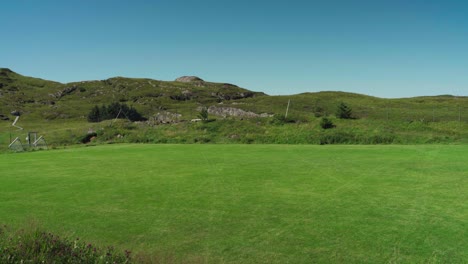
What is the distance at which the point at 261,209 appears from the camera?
790cm

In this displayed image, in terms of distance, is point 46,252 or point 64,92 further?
point 64,92

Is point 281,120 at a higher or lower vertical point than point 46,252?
higher

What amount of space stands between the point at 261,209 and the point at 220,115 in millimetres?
55909

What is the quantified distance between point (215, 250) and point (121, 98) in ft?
379

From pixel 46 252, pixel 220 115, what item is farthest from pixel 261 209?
pixel 220 115

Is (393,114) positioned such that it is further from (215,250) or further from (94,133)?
(215,250)

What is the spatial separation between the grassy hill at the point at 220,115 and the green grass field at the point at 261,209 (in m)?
13.9

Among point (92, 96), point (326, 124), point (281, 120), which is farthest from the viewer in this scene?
point (92, 96)

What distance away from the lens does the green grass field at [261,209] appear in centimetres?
558

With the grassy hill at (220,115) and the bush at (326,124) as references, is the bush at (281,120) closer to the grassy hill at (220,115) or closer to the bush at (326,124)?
the grassy hill at (220,115)

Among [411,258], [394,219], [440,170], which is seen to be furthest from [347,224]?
[440,170]

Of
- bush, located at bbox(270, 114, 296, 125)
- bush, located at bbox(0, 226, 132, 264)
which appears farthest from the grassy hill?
bush, located at bbox(0, 226, 132, 264)

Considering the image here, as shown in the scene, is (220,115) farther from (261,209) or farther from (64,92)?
(64,92)

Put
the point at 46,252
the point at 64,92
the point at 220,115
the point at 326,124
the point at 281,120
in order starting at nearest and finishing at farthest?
the point at 46,252
the point at 326,124
the point at 281,120
the point at 220,115
the point at 64,92
